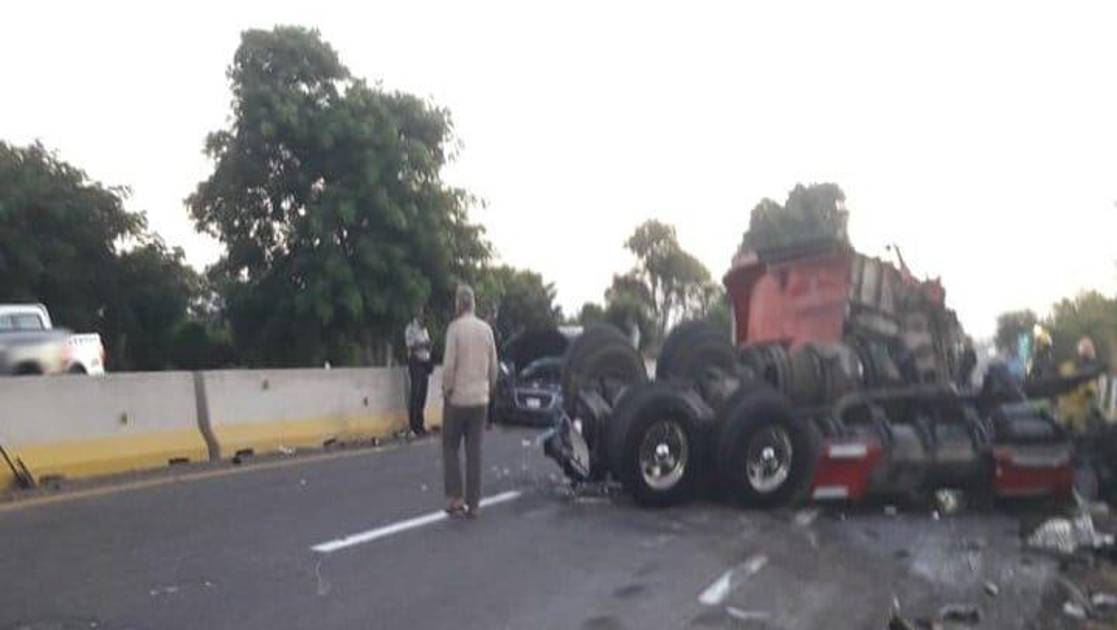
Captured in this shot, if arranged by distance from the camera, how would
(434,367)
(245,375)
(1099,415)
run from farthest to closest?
(434,367) < (245,375) < (1099,415)

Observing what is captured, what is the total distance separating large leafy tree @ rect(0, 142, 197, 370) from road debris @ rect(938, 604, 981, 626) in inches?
1501

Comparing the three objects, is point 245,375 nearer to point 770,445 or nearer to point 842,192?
point 770,445

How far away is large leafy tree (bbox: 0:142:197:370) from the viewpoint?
139ft

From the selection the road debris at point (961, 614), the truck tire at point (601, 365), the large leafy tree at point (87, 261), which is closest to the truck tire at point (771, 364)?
the truck tire at point (601, 365)

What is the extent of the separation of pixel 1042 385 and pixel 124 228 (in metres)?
38.9

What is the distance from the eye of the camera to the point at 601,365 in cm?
1331

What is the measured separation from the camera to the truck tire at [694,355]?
518 inches

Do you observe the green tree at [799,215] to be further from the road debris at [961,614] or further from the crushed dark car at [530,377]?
the road debris at [961,614]

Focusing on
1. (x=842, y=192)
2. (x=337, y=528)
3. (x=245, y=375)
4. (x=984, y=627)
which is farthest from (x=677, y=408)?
(x=842, y=192)

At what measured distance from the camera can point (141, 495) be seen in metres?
12.0

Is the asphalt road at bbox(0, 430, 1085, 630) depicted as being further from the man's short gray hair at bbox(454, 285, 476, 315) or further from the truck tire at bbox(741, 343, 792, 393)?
the man's short gray hair at bbox(454, 285, 476, 315)

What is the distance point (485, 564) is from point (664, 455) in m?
3.23

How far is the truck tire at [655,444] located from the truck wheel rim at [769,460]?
472 millimetres

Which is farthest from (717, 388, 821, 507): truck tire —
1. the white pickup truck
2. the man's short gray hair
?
the white pickup truck
